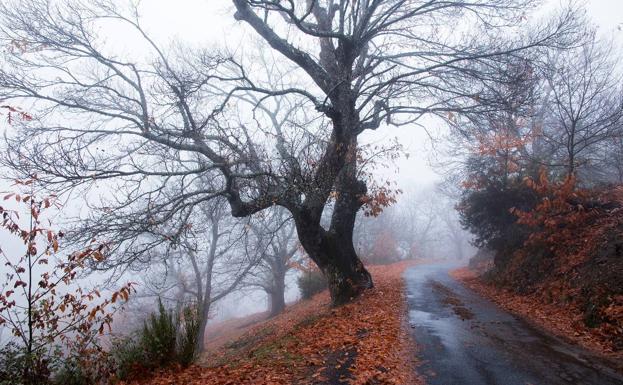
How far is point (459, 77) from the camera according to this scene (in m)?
11.1

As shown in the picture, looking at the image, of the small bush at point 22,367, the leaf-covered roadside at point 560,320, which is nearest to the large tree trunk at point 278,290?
the leaf-covered roadside at point 560,320

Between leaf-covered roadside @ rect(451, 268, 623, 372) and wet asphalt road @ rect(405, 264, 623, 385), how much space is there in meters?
0.28

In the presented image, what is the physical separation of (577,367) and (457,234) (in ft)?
180

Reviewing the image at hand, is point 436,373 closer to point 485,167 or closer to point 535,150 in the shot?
point 485,167

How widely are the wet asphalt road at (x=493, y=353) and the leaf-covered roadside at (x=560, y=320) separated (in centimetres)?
28

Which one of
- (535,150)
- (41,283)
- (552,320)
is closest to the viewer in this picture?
(41,283)

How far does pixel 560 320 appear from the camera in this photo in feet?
25.1

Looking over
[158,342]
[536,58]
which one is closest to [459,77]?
[536,58]

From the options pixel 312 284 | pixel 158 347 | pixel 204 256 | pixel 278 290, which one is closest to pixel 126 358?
pixel 158 347

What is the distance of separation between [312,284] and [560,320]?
1260cm

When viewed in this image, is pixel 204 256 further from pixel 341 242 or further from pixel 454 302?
pixel 454 302

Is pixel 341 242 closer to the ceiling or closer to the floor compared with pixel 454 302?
closer to the ceiling

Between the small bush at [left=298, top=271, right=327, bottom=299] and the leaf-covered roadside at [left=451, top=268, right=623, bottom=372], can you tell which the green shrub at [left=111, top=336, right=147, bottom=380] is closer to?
the leaf-covered roadside at [left=451, top=268, right=623, bottom=372]

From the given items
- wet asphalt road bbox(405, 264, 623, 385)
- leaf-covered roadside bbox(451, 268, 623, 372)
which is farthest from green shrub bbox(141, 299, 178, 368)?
leaf-covered roadside bbox(451, 268, 623, 372)
